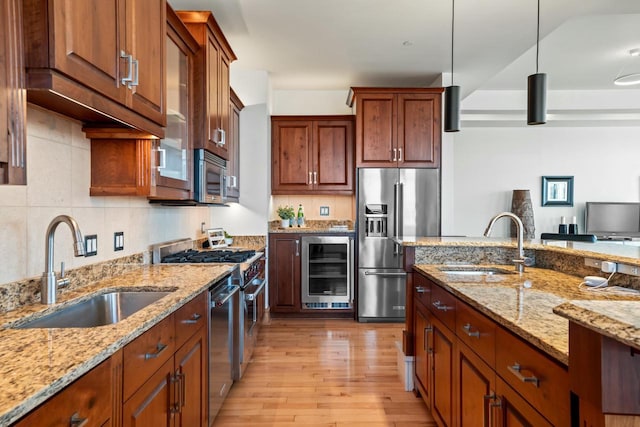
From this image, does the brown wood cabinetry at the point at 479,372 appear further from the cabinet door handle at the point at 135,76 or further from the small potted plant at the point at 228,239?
the small potted plant at the point at 228,239

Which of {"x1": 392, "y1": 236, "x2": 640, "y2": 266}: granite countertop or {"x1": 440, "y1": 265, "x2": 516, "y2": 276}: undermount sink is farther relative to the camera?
{"x1": 440, "y1": 265, "x2": 516, "y2": 276}: undermount sink

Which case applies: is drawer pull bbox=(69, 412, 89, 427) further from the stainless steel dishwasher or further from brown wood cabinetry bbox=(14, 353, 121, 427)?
the stainless steel dishwasher

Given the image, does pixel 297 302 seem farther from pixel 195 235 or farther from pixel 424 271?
pixel 424 271

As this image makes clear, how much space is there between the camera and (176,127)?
2.22 m

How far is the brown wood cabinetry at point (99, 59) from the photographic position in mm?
1057

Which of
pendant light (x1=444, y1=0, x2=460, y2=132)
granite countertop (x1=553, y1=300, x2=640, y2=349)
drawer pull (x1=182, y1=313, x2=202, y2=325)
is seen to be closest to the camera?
granite countertop (x1=553, y1=300, x2=640, y2=349)

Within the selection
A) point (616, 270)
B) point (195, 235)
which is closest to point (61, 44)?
point (616, 270)

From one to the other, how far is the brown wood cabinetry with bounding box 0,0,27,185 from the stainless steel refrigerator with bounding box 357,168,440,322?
3334mm

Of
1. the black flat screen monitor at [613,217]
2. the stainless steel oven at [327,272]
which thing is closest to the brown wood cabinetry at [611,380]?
the stainless steel oven at [327,272]

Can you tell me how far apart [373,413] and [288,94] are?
12.9ft

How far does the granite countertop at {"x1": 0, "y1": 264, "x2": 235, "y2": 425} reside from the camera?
71 centimetres

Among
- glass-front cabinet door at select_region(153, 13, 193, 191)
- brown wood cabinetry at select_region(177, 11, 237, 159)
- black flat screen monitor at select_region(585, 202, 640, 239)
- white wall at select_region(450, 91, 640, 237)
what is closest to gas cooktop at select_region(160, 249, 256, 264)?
glass-front cabinet door at select_region(153, 13, 193, 191)

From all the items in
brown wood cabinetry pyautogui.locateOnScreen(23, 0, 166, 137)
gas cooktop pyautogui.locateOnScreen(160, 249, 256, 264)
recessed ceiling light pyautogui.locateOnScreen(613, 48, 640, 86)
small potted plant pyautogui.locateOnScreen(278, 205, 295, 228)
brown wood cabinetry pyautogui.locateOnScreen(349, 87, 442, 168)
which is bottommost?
gas cooktop pyautogui.locateOnScreen(160, 249, 256, 264)

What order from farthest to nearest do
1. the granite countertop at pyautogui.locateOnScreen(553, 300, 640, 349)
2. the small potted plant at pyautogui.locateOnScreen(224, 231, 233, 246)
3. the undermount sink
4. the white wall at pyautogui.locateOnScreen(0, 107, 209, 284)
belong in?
the small potted plant at pyautogui.locateOnScreen(224, 231, 233, 246) < the undermount sink < the white wall at pyautogui.locateOnScreen(0, 107, 209, 284) < the granite countertop at pyautogui.locateOnScreen(553, 300, 640, 349)
